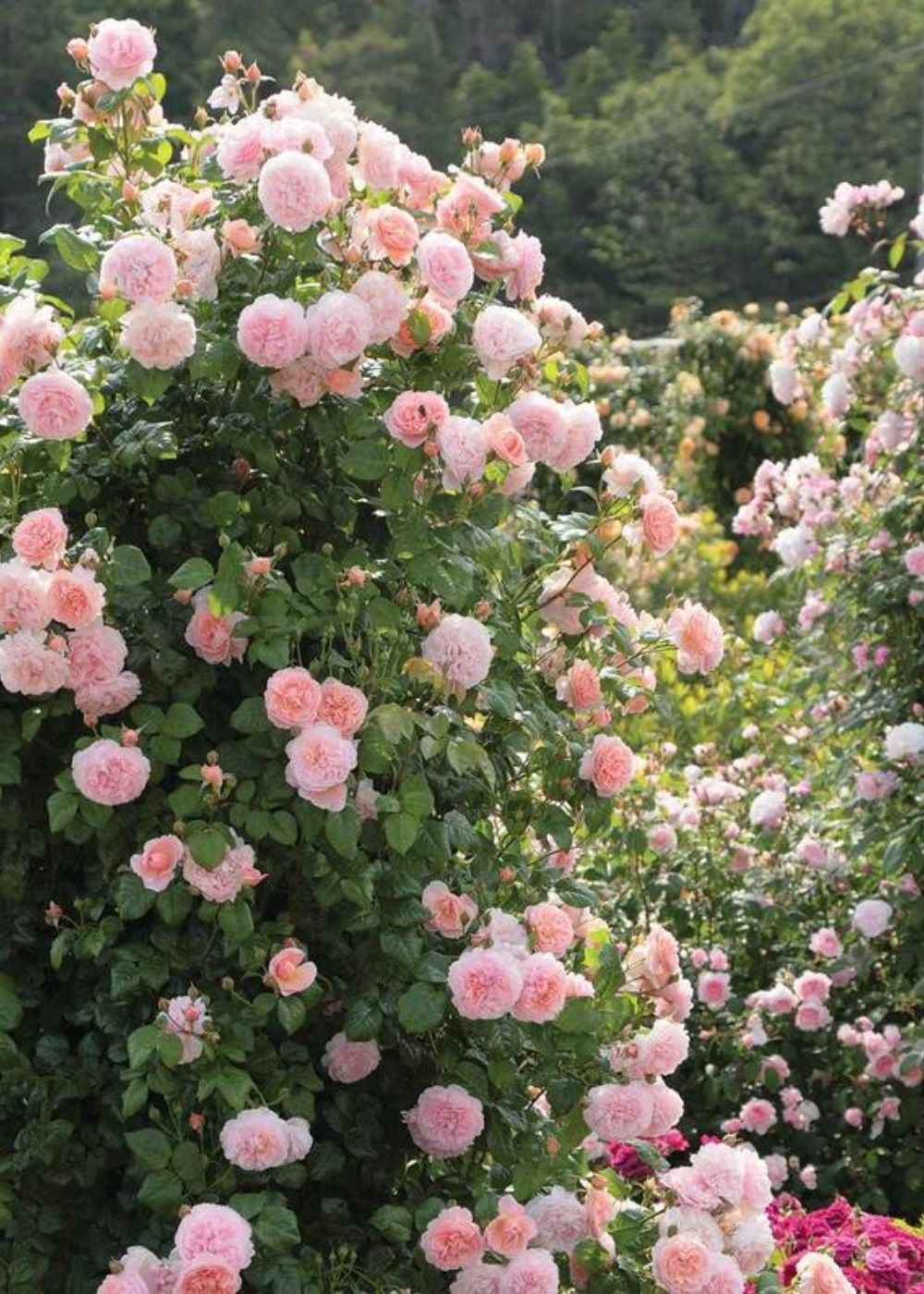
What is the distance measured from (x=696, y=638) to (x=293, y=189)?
0.67 metres

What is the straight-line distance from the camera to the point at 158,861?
68.6 inches

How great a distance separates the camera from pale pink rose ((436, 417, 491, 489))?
74.3 inches

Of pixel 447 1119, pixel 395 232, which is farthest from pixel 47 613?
pixel 447 1119

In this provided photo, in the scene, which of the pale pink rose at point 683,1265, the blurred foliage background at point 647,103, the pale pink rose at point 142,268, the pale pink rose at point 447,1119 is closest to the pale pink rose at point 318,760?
the pale pink rose at point 447,1119

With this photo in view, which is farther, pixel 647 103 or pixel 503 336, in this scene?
pixel 647 103

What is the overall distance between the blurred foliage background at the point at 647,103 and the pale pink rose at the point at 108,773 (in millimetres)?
28617

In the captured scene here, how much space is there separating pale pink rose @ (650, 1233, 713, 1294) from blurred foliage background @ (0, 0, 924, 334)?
28535 mm

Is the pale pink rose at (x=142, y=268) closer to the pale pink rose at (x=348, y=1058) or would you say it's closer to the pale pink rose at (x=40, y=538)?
the pale pink rose at (x=40, y=538)

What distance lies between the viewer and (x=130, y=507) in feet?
6.53

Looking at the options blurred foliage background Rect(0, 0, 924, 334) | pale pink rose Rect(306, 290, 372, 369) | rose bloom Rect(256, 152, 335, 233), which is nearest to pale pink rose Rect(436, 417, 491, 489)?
pale pink rose Rect(306, 290, 372, 369)

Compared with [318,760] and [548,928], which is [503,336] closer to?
[318,760]

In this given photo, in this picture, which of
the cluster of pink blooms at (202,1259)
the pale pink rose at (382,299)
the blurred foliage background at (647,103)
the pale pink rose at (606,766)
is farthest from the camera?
the blurred foliage background at (647,103)

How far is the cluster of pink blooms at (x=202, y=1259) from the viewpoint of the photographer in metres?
1.65

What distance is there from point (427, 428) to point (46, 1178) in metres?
0.79
